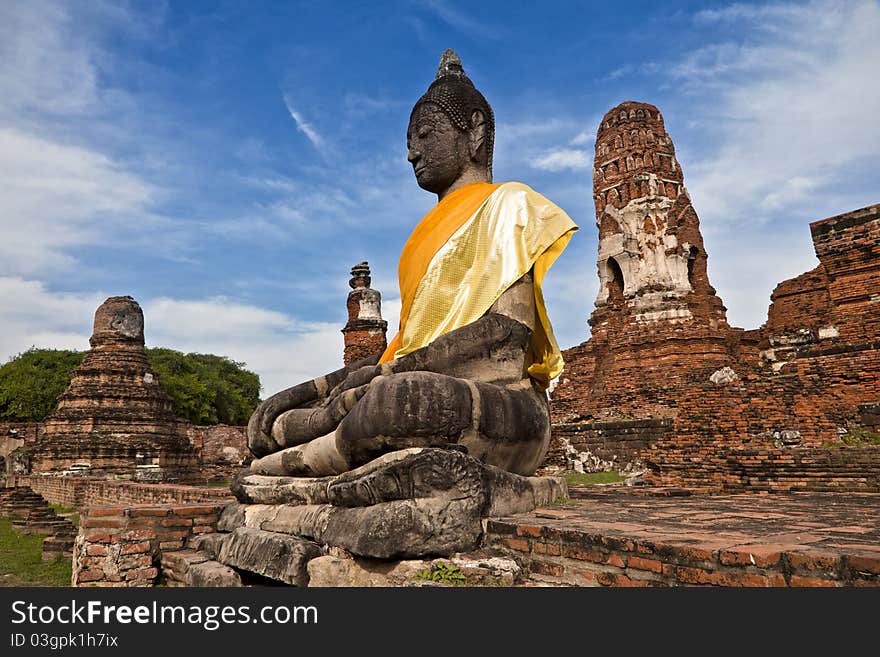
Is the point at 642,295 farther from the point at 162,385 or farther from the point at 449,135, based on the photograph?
the point at 162,385

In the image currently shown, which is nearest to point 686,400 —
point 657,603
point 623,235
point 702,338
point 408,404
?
point 702,338

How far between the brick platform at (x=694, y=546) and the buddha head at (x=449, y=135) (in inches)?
89.9

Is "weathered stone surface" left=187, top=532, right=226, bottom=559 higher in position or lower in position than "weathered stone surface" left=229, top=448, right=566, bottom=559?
lower

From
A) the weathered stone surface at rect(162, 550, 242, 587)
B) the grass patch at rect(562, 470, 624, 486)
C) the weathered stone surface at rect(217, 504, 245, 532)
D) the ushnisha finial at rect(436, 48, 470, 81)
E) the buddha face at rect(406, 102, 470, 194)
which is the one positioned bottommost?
the weathered stone surface at rect(162, 550, 242, 587)

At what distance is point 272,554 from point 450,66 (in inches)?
134

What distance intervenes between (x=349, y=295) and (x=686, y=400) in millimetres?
10075

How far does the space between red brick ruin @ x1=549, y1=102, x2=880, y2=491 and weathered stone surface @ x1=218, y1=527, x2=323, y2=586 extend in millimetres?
6023

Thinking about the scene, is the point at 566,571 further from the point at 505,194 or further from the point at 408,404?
the point at 505,194

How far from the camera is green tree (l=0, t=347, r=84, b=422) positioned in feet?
99.3

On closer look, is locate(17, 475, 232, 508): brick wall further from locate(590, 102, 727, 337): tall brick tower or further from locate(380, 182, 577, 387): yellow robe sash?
locate(590, 102, 727, 337): tall brick tower

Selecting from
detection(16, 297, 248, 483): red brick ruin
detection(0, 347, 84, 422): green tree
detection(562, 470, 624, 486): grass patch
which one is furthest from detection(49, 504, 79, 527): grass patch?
detection(0, 347, 84, 422): green tree

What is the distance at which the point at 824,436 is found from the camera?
939 cm

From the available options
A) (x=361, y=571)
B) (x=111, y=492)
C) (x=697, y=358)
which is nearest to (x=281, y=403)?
(x=361, y=571)

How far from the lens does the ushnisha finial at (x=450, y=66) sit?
4695 mm
